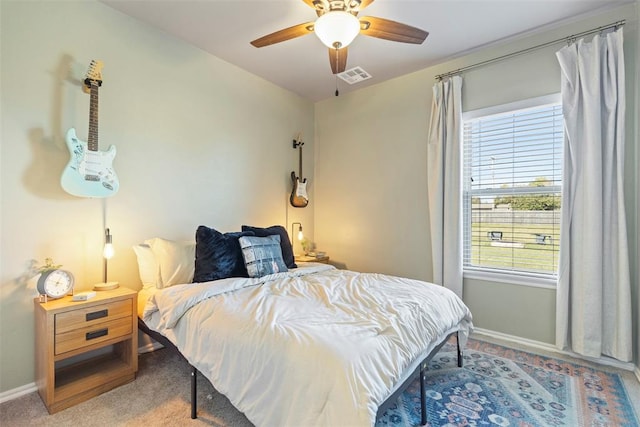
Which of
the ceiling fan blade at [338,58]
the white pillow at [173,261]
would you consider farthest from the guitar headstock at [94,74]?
the ceiling fan blade at [338,58]

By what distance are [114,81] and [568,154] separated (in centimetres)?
381

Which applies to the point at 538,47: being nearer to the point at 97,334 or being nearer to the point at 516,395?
the point at 516,395

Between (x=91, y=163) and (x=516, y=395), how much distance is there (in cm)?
337

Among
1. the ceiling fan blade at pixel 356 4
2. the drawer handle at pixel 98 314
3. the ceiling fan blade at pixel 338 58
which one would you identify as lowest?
the drawer handle at pixel 98 314

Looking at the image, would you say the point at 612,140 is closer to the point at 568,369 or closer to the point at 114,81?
the point at 568,369

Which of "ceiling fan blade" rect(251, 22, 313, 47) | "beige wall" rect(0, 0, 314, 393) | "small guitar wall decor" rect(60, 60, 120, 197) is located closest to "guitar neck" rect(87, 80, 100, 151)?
"small guitar wall decor" rect(60, 60, 120, 197)

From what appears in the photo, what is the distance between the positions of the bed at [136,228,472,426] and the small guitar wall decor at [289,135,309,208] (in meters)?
1.71

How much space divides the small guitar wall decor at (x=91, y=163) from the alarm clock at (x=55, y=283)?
563mm

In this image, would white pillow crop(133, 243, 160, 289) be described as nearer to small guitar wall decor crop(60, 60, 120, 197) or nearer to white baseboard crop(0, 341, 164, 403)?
small guitar wall decor crop(60, 60, 120, 197)

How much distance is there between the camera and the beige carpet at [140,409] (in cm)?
171

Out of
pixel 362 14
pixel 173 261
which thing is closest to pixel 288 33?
pixel 362 14

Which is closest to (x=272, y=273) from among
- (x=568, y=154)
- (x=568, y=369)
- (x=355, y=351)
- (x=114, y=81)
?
(x=355, y=351)

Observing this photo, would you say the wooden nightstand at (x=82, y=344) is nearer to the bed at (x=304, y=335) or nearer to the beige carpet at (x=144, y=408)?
the beige carpet at (x=144, y=408)

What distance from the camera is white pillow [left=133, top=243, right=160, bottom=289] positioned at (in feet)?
7.80
